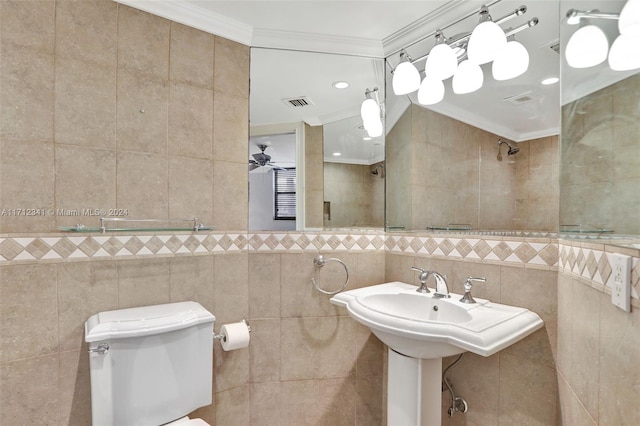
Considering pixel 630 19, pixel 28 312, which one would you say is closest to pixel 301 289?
pixel 28 312

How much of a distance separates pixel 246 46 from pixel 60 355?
1674 millimetres

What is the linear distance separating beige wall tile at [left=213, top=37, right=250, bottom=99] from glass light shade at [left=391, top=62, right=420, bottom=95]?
0.83 m

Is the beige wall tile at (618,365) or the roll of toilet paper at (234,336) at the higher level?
the beige wall tile at (618,365)

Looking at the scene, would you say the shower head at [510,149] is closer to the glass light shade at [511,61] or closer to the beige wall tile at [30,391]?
the glass light shade at [511,61]

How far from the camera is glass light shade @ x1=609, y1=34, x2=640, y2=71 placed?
2.69ft

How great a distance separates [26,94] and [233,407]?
1693 mm

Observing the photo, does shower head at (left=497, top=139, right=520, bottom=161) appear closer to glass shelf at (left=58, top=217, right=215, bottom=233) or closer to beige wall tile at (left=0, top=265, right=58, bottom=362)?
glass shelf at (left=58, top=217, right=215, bottom=233)

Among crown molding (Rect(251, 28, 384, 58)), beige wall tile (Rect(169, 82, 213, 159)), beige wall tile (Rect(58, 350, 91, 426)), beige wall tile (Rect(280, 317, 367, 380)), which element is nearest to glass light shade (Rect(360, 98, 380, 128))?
crown molding (Rect(251, 28, 384, 58))

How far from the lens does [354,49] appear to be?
1.83m

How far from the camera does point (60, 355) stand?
4.25 ft

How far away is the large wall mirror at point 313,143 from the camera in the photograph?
1.78 metres

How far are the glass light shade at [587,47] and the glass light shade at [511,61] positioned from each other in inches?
7.7

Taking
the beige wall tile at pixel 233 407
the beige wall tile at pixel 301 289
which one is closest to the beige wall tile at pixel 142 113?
the beige wall tile at pixel 301 289

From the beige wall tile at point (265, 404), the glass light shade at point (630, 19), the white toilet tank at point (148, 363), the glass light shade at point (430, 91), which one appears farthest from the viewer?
the beige wall tile at point (265, 404)
